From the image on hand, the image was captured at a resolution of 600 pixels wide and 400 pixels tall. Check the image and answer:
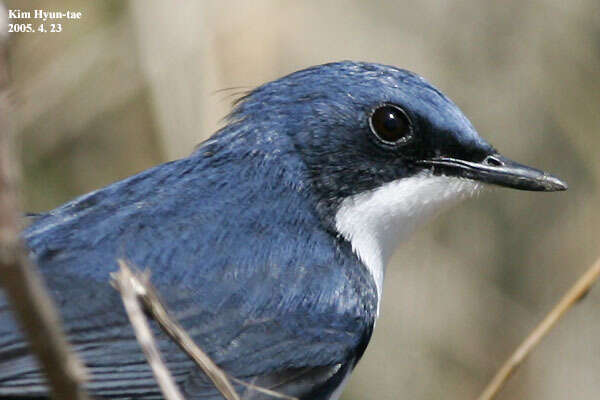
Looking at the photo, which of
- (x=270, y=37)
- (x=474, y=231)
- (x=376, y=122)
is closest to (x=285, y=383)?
(x=376, y=122)

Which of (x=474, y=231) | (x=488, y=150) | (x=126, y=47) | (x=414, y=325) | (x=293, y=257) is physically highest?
(x=126, y=47)

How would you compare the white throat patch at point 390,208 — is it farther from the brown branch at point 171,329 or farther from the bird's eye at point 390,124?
the brown branch at point 171,329

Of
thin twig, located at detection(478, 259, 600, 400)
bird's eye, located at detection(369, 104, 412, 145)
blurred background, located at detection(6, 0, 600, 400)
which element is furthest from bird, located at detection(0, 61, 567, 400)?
blurred background, located at detection(6, 0, 600, 400)

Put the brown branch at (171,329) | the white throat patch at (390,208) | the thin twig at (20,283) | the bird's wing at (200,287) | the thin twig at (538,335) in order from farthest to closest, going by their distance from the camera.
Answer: the white throat patch at (390,208)
the bird's wing at (200,287)
the thin twig at (538,335)
the brown branch at (171,329)
the thin twig at (20,283)

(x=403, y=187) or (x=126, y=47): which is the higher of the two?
(x=126, y=47)

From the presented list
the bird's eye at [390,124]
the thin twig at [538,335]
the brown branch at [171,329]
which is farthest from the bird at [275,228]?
the brown branch at [171,329]

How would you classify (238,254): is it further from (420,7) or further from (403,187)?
(420,7)
